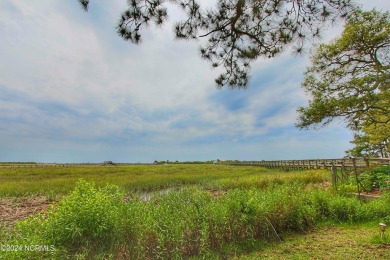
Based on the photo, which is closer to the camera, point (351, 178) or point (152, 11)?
point (152, 11)

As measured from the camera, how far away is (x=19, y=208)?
24.9 feet

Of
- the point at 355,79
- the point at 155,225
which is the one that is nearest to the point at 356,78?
the point at 355,79

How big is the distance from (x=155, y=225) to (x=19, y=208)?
21.9 feet

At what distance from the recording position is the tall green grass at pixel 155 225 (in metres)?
2.93

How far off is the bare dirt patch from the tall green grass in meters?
3.80

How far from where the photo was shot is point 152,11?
3611 millimetres

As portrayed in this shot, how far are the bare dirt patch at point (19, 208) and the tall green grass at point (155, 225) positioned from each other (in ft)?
12.5

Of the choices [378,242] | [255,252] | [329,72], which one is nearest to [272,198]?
[255,252]

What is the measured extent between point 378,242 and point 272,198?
6.33 feet

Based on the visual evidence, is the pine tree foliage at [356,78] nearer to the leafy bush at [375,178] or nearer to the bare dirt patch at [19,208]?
the leafy bush at [375,178]

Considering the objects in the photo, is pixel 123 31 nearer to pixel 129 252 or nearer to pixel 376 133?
pixel 129 252

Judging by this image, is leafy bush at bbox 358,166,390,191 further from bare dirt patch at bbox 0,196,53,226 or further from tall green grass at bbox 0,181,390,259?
bare dirt patch at bbox 0,196,53,226

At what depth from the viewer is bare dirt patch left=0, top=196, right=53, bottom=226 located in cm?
616

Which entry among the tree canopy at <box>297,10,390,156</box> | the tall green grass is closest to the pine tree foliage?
the tree canopy at <box>297,10,390,156</box>
